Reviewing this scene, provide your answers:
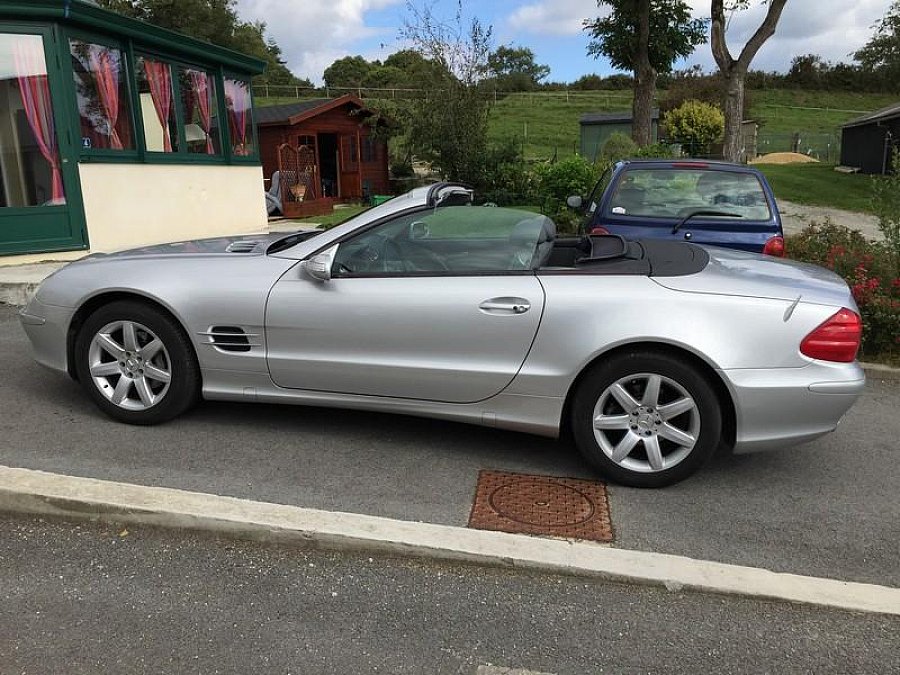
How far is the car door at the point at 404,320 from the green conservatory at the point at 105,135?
666 centimetres

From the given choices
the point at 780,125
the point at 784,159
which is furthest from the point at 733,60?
the point at 780,125

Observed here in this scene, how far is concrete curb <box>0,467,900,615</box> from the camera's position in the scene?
2.69 meters

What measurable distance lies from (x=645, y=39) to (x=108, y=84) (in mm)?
17222

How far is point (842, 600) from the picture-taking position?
262 centimetres

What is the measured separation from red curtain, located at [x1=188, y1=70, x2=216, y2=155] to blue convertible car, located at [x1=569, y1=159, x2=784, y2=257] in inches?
321

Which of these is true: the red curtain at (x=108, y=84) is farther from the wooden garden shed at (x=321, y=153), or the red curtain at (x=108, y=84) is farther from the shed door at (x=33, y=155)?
the wooden garden shed at (x=321, y=153)

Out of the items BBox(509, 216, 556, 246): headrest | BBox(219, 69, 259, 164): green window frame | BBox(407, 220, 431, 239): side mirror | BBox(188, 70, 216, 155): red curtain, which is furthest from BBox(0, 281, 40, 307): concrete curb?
BBox(509, 216, 556, 246): headrest

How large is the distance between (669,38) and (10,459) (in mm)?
23311

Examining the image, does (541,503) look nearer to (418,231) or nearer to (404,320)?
(404,320)

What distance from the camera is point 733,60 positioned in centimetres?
1424

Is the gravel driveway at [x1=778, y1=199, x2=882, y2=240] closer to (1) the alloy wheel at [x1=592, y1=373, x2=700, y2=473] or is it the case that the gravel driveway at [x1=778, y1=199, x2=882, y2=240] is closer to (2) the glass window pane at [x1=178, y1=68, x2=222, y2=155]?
(2) the glass window pane at [x1=178, y1=68, x2=222, y2=155]

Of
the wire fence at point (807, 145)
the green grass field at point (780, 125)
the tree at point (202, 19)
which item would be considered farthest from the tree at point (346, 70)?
the wire fence at point (807, 145)

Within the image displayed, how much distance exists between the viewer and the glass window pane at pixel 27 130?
8570 millimetres

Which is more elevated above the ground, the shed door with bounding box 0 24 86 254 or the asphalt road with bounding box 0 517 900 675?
the shed door with bounding box 0 24 86 254
